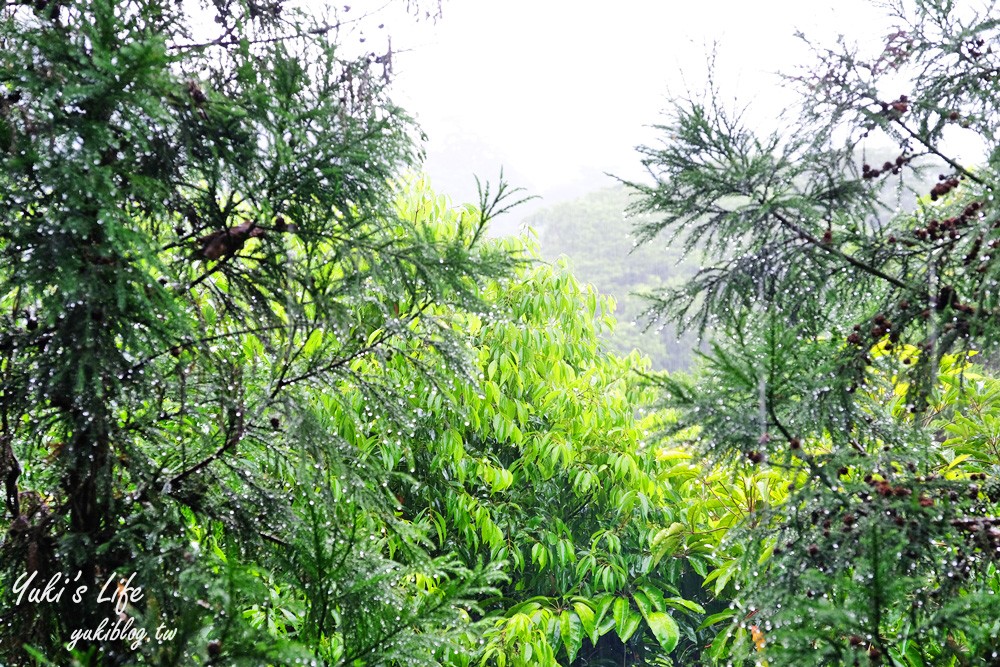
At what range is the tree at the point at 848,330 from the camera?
1.61m

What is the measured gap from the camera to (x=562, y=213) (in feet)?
135

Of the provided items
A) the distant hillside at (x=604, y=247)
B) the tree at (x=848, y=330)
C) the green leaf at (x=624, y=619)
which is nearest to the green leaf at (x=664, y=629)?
the green leaf at (x=624, y=619)

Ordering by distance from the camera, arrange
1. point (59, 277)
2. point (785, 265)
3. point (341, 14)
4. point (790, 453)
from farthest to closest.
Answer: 1. point (785, 265)
2. point (341, 14)
3. point (790, 453)
4. point (59, 277)

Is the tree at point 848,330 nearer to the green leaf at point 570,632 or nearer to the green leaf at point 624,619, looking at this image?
the green leaf at point 624,619

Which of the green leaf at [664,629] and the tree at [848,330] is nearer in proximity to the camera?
the tree at [848,330]

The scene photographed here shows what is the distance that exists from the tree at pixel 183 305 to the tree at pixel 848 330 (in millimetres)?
725

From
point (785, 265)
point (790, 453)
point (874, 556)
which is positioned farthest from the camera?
point (785, 265)

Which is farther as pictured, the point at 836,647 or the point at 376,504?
the point at 376,504

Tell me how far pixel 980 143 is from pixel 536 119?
227 feet

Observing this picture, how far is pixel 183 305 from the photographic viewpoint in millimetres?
1973

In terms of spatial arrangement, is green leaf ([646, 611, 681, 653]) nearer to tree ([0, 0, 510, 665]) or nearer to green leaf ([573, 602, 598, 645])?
green leaf ([573, 602, 598, 645])

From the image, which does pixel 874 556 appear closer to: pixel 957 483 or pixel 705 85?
pixel 957 483

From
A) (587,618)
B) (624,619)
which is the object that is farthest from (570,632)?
(624,619)

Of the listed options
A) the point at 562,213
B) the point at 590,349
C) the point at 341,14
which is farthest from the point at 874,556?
the point at 562,213
